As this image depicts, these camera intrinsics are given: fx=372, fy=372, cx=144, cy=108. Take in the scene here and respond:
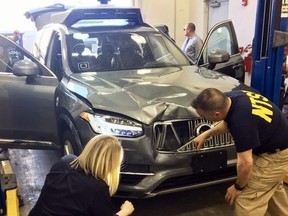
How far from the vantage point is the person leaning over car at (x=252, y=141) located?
8.04 ft

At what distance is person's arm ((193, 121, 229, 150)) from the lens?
113 inches

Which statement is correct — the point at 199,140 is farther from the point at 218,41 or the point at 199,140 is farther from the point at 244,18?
the point at 244,18

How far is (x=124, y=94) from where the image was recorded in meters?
3.25

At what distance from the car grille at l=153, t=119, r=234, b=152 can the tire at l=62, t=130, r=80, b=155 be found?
784mm

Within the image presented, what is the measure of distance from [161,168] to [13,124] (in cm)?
178

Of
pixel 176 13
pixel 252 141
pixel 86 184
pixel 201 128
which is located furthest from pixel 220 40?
pixel 176 13

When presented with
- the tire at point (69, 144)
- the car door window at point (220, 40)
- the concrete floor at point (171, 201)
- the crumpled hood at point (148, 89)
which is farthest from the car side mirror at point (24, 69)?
the car door window at point (220, 40)

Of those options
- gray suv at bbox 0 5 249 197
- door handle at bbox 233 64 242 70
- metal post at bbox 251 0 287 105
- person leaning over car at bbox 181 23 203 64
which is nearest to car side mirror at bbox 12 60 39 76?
gray suv at bbox 0 5 249 197

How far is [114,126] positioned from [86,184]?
3.49 ft

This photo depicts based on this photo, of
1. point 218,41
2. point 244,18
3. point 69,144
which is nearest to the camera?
point 69,144

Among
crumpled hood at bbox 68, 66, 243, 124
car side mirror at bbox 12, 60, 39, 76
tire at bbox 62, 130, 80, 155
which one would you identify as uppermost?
car side mirror at bbox 12, 60, 39, 76

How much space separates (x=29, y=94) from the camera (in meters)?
3.83

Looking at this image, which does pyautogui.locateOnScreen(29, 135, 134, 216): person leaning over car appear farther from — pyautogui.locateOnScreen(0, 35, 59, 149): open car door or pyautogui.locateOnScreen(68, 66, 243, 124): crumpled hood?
pyautogui.locateOnScreen(0, 35, 59, 149): open car door

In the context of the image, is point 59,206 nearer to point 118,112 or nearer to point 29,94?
point 118,112
